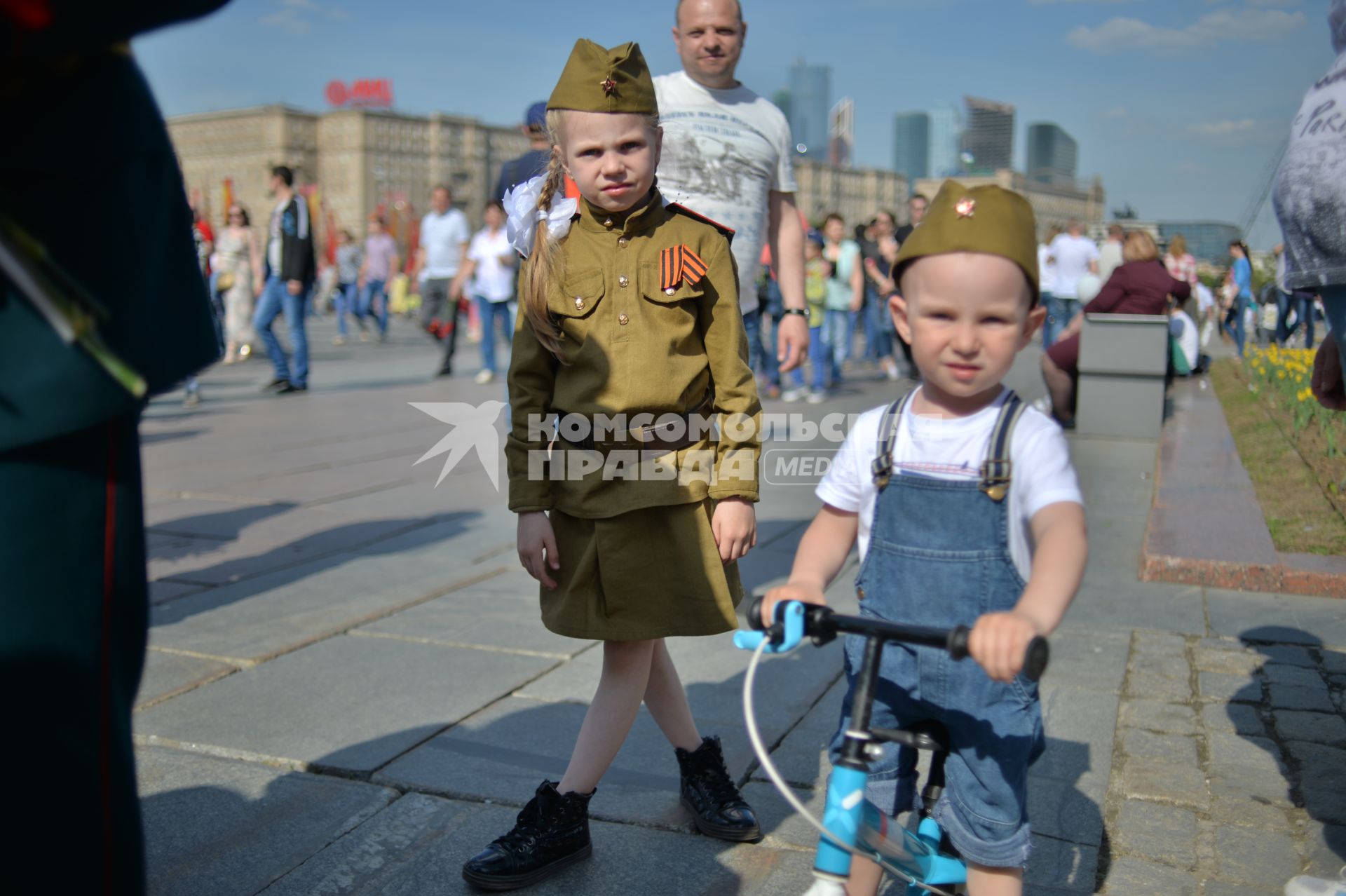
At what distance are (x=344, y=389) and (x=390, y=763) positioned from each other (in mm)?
10143

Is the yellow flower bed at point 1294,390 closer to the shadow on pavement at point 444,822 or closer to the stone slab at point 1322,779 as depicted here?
the stone slab at point 1322,779

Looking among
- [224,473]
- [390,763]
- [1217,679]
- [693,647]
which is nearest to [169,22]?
[390,763]

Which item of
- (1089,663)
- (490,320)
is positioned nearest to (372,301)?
(490,320)

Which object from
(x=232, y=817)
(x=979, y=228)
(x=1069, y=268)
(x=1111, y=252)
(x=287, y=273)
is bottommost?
(x=232, y=817)

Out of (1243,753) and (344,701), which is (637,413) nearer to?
(344,701)

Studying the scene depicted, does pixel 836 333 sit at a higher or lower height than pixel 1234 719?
higher

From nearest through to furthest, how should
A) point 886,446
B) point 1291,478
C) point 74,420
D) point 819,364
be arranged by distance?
point 74,420
point 886,446
point 1291,478
point 819,364

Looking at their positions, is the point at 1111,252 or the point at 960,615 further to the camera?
the point at 1111,252

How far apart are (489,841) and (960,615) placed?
1363 millimetres

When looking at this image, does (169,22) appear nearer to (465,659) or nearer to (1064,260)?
(465,659)

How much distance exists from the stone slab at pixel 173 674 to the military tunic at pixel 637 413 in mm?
1670

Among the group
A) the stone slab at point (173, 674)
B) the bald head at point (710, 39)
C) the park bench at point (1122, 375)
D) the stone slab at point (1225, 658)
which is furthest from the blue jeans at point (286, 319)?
the stone slab at point (1225, 658)

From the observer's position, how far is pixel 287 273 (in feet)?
38.3

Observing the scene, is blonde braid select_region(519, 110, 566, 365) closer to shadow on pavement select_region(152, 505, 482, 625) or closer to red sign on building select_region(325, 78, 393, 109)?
shadow on pavement select_region(152, 505, 482, 625)
